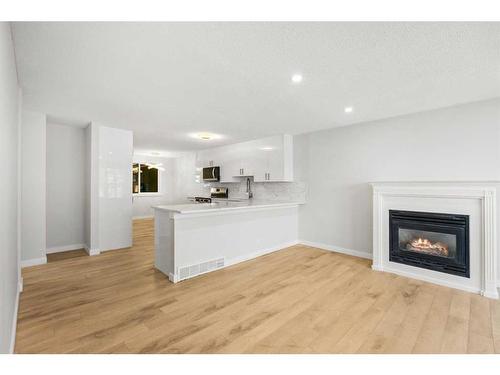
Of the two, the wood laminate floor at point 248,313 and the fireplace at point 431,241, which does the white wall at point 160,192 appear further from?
the fireplace at point 431,241

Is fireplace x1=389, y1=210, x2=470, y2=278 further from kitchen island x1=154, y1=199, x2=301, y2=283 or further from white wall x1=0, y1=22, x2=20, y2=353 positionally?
white wall x1=0, y1=22, x2=20, y2=353

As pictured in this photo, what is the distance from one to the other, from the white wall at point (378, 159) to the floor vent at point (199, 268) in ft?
7.33

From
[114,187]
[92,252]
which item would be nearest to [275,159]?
[114,187]

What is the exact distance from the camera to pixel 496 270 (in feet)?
9.04

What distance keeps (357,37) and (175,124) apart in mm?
3308

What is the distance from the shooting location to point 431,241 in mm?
3172

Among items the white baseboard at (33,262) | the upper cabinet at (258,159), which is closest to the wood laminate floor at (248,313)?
the white baseboard at (33,262)

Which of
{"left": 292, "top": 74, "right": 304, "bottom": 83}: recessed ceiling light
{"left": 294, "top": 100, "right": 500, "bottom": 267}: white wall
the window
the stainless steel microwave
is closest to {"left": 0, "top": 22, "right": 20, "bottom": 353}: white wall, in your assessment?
{"left": 292, "top": 74, "right": 304, "bottom": 83}: recessed ceiling light

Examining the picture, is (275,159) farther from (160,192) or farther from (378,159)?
(160,192)

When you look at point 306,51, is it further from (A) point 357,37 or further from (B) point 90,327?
(B) point 90,327

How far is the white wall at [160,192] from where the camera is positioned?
8379 millimetres

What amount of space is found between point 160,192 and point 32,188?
5.43 metres

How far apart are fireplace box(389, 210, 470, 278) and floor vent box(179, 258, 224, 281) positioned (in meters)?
2.59
